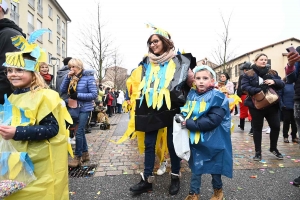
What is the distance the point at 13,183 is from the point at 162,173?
7.63 ft

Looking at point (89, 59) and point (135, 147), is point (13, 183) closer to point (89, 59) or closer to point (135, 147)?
point (135, 147)

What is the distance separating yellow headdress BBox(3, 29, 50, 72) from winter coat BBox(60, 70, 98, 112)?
2.16 metres

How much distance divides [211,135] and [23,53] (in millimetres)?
1998

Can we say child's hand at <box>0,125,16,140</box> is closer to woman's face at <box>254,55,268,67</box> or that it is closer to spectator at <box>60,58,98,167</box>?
spectator at <box>60,58,98,167</box>

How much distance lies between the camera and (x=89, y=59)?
66.2 ft

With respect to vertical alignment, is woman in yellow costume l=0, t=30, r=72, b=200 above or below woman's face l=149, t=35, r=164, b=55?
below

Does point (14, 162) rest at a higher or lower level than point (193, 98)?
lower

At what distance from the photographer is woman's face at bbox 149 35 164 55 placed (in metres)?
3.19

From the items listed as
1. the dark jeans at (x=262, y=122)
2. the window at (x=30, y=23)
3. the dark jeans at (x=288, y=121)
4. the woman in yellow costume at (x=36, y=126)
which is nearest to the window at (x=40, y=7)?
the window at (x=30, y=23)

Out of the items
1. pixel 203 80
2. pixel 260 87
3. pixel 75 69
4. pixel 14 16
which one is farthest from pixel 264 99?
pixel 14 16

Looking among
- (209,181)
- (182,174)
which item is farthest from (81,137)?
(209,181)

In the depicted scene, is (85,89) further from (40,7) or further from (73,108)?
(40,7)

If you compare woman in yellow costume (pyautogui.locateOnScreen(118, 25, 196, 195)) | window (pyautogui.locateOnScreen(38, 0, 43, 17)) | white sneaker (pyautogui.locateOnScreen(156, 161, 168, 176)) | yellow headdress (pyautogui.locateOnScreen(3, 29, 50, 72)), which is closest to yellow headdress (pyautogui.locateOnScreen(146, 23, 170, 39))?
woman in yellow costume (pyautogui.locateOnScreen(118, 25, 196, 195))

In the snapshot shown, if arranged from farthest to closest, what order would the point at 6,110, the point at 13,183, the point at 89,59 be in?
1. the point at 89,59
2. the point at 6,110
3. the point at 13,183
